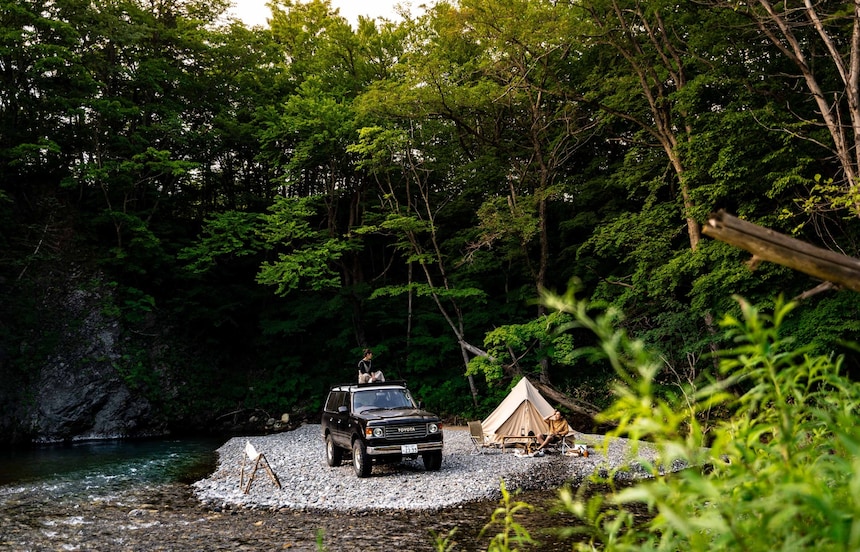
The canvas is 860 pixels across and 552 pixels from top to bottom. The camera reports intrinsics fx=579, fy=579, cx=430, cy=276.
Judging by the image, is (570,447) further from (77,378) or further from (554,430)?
(77,378)

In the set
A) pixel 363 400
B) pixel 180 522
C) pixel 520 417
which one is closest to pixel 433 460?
pixel 363 400

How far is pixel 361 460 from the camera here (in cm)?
1267

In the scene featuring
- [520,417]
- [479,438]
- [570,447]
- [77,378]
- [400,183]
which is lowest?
[570,447]

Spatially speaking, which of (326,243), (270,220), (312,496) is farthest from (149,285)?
(312,496)

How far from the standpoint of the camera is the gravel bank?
10773mm

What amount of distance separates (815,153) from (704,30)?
470 cm

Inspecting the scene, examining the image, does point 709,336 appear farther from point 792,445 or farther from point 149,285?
point 149,285

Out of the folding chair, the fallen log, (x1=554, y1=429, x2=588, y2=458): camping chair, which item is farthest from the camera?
(x1=554, y1=429, x2=588, y2=458): camping chair

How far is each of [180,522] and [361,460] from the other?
397cm

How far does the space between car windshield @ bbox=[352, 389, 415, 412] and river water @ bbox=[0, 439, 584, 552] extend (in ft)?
12.2

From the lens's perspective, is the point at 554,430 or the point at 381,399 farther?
the point at 554,430

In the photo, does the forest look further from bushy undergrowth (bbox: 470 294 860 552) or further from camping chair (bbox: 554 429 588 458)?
bushy undergrowth (bbox: 470 294 860 552)

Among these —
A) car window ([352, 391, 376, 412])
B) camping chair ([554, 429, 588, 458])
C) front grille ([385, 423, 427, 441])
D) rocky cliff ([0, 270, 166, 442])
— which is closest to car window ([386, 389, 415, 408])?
car window ([352, 391, 376, 412])

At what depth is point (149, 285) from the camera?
27.1m
